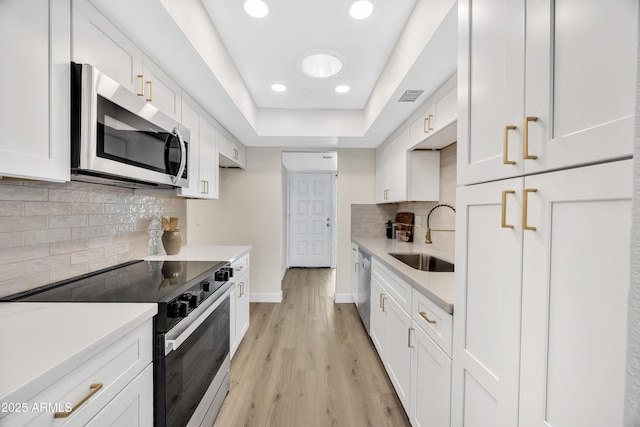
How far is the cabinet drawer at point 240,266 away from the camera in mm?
2281

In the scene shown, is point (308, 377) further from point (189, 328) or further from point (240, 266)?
point (189, 328)

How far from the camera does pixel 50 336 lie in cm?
75

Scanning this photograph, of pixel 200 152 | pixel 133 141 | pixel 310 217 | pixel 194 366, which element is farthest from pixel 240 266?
pixel 310 217

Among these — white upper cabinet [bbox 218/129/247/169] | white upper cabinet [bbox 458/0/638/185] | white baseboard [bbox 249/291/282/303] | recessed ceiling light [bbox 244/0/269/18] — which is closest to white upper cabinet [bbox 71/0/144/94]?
recessed ceiling light [bbox 244/0/269/18]

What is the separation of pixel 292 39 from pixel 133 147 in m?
1.29

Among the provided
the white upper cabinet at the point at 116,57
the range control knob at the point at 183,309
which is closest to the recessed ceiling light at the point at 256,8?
the white upper cabinet at the point at 116,57

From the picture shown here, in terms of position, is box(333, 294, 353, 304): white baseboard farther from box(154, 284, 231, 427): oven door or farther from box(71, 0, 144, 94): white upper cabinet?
box(71, 0, 144, 94): white upper cabinet

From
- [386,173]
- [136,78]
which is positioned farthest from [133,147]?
[386,173]

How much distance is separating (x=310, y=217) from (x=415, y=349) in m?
4.67

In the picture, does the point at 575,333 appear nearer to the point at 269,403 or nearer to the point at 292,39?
Result: the point at 269,403

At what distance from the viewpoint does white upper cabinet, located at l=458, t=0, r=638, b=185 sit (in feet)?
1.78

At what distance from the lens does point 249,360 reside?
7.64ft

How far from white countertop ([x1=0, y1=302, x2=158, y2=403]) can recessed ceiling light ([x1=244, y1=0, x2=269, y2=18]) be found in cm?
164

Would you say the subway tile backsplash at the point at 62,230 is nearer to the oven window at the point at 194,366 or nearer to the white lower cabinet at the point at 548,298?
the oven window at the point at 194,366
